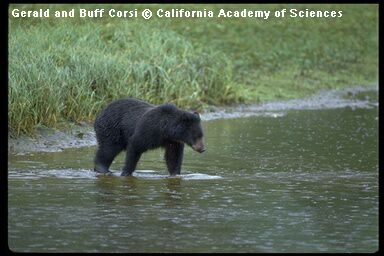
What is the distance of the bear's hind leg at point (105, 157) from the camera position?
11070 millimetres

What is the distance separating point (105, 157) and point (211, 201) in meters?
2.30

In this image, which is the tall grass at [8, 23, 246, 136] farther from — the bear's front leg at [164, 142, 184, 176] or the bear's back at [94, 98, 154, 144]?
the bear's front leg at [164, 142, 184, 176]

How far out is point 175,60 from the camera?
17.4 metres

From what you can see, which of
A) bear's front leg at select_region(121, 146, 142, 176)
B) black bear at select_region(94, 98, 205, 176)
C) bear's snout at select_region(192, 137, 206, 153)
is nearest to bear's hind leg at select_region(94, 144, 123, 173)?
black bear at select_region(94, 98, 205, 176)

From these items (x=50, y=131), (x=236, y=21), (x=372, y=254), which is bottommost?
(x=372, y=254)

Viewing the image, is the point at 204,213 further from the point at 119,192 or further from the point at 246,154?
the point at 246,154

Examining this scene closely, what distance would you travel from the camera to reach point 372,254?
24.0 ft

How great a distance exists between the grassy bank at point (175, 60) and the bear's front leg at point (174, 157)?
8.88 feet

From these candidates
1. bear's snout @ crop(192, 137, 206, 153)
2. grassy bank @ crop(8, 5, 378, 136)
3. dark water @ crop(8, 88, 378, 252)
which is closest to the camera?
dark water @ crop(8, 88, 378, 252)

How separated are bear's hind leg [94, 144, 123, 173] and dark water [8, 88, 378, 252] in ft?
0.72

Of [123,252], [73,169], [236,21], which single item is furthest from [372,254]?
[236,21]

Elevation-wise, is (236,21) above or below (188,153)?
above

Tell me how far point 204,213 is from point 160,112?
246cm

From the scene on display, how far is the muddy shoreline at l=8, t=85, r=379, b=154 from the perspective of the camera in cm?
1270
